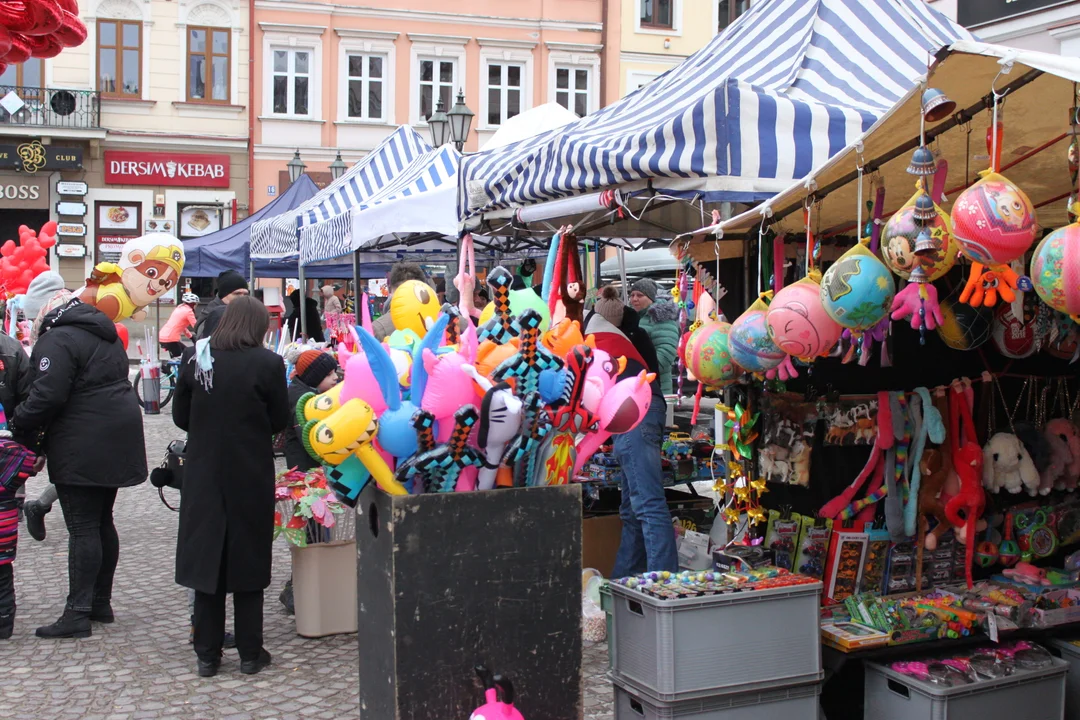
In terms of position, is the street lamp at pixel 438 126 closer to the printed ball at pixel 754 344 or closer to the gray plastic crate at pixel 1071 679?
the printed ball at pixel 754 344

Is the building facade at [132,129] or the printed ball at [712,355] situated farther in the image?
the building facade at [132,129]

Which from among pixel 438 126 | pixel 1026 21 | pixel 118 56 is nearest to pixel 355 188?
pixel 438 126

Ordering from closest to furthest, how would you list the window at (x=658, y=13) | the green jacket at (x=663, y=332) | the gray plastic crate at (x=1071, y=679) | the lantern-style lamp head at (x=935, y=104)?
the lantern-style lamp head at (x=935, y=104) → the gray plastic crate at (x=1071, y=679) → the green jacket at (x=663, y=332) → the window at (x=658, y=13)

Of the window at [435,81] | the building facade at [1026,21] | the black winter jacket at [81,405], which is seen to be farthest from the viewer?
the window at [435,81]

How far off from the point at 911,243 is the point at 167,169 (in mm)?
23079

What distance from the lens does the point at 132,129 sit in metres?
23.6

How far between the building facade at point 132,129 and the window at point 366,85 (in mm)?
2474

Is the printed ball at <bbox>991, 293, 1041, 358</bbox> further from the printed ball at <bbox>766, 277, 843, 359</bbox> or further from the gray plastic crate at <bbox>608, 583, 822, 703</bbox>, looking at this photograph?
the gray plastic crate at <bbox>608, 583, 822, 703</bbox>

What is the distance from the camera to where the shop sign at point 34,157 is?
22812 mm

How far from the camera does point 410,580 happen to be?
2805 millimetres

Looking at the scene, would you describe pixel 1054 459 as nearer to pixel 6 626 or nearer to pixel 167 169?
pixel 6 626

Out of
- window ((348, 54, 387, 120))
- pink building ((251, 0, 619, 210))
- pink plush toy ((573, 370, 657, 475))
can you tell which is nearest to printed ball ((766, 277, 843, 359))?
pink plush toy ((573, 370, 657, 475))

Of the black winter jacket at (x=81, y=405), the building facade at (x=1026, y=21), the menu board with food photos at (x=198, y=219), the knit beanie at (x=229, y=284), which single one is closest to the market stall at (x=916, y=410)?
the black winter jacket at (x=81, y=405)

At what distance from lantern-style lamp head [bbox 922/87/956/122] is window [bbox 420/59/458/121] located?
76.3 ft
